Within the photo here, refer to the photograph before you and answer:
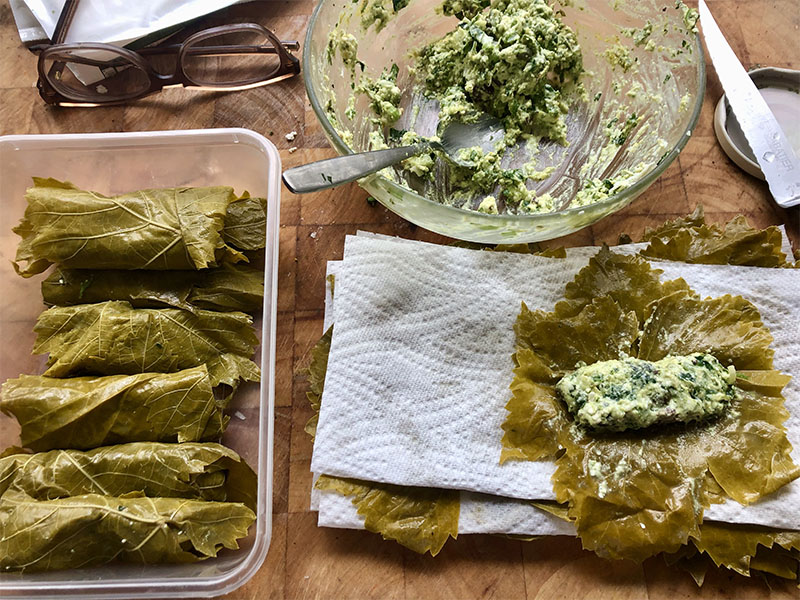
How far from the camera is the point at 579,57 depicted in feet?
4.72

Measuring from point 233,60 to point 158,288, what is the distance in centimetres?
63

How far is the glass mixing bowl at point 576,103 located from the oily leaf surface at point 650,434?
0.67ft

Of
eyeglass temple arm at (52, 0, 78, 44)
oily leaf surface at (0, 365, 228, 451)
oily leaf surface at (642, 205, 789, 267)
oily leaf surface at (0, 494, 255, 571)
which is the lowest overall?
oily leaf surface at (0, 494, 255, 571)

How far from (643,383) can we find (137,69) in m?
1.40

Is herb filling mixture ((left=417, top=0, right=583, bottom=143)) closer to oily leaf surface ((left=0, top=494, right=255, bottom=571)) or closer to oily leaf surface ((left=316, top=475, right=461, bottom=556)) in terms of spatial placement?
oily leaf surface ((left=316, top=475, right=461, bottom=556))

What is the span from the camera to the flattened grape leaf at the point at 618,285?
132 cm

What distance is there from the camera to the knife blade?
141cm

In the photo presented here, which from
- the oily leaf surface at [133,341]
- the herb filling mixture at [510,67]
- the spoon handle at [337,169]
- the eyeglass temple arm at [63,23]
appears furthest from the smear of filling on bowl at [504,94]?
the eyeglass temple arm at [63,23]

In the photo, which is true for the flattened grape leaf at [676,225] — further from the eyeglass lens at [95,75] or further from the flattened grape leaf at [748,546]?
the eyeglass lens at [95,75]

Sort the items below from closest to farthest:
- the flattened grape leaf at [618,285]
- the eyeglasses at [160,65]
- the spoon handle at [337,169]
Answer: the spoon handle at [337,169] < the flattened grape leaf at [618,285] < the eyeglasses at [160,65]

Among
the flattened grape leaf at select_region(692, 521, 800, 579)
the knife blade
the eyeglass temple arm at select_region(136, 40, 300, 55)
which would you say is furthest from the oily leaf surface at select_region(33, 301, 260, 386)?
the knife blade

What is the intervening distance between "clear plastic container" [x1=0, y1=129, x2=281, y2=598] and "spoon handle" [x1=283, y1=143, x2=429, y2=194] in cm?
29

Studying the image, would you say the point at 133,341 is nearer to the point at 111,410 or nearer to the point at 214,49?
the point at 111,410

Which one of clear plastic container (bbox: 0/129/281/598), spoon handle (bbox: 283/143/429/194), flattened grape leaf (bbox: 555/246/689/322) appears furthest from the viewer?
flattened grape leaf (bbox: 555/246/689/322)
